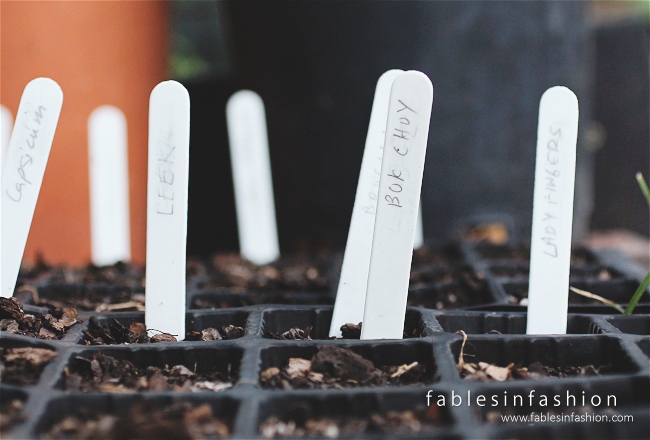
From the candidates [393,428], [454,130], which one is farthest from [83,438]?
[454,130]

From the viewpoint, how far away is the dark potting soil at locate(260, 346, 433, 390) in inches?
20.2

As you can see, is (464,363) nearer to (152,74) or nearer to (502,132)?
(502,132)

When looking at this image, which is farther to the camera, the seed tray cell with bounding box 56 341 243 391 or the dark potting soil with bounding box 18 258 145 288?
the dark potting soil with bounding box 18 258 145 288

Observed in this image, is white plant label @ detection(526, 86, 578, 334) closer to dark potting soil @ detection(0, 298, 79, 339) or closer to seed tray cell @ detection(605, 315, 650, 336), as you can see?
seed tray cell @ detection(605, 315, 650, 336)

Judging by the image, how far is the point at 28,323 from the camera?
0.61m

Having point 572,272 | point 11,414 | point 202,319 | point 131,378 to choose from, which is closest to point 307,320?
point 202,319

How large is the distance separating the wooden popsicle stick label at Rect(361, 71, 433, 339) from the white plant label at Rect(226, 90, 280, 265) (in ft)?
2.37

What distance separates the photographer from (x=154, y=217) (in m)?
0.60

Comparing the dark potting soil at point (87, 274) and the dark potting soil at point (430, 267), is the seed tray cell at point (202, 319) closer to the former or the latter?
the dark potting soil at point (87, 274)

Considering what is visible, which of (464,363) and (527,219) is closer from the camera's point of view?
(464,363)

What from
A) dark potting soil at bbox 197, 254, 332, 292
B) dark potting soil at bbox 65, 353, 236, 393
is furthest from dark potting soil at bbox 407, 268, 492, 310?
dark potting soil at bbox 65, 353, 236, 393

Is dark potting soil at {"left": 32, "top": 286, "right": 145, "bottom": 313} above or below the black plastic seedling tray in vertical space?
above

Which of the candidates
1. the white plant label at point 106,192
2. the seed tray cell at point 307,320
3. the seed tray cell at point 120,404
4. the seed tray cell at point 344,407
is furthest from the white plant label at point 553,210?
the white plant label at point 106,192

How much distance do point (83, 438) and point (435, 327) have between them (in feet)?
1.10
